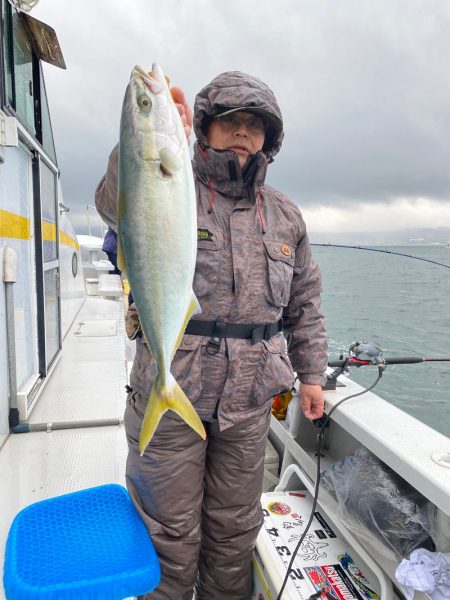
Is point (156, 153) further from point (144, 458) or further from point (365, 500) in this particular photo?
point (365, 500)

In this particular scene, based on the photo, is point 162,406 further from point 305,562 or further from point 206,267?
point 305,562

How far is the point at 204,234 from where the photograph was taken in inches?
71.2

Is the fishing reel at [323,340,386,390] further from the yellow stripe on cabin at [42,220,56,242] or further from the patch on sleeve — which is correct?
the yellow stripe on cabin at [42,220,56,242]

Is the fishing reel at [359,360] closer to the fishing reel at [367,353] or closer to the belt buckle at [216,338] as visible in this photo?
the fishing reel at [367,353]

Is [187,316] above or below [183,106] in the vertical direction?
below

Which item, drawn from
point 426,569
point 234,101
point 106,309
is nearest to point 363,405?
point 426,569

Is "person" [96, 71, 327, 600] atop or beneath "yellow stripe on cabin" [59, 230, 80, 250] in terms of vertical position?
A: beneath

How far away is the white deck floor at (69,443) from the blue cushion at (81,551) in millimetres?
393

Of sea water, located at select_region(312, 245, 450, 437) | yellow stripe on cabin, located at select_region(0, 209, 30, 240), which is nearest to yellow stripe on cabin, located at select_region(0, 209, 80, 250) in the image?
yellow stripe on cabin, located at select_region(0, 209, 30, 240)

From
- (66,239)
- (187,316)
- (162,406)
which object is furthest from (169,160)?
(66,239)

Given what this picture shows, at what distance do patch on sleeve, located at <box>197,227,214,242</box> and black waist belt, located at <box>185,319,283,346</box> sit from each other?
1.19ft

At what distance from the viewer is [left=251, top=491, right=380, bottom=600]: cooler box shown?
2143 millimetres

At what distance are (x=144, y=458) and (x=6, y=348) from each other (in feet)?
5.44

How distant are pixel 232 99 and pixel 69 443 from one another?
2.56m
